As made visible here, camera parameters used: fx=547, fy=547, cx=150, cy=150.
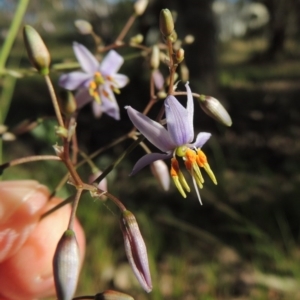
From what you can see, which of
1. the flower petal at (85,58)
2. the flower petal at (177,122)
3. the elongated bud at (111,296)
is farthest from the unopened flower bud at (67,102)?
the flower petal at (85,58)

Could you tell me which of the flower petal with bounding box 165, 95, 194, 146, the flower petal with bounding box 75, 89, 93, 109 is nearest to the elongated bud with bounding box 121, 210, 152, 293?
the flower petal with bounding box 165, 95, 194, 146

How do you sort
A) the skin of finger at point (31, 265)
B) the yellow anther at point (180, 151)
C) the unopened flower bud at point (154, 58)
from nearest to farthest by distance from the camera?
1. the yellow anther at point (180, 151)
2. the unopened flower bud at point (154, 58)
3. the skin of finger at point (31, 265)

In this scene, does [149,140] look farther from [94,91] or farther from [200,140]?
[94,91]

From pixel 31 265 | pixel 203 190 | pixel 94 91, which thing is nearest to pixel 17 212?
pixel 31 265

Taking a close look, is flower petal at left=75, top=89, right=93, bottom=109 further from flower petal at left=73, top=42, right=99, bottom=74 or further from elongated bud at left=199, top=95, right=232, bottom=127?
elongated bud at left=199, top=95, right=232, bottom=127

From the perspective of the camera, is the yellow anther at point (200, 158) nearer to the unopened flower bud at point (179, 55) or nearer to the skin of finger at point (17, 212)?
the unopened flower bud at point (179, 55)

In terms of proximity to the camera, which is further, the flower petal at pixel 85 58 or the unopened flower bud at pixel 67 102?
the flower petal at pixel 85 58
